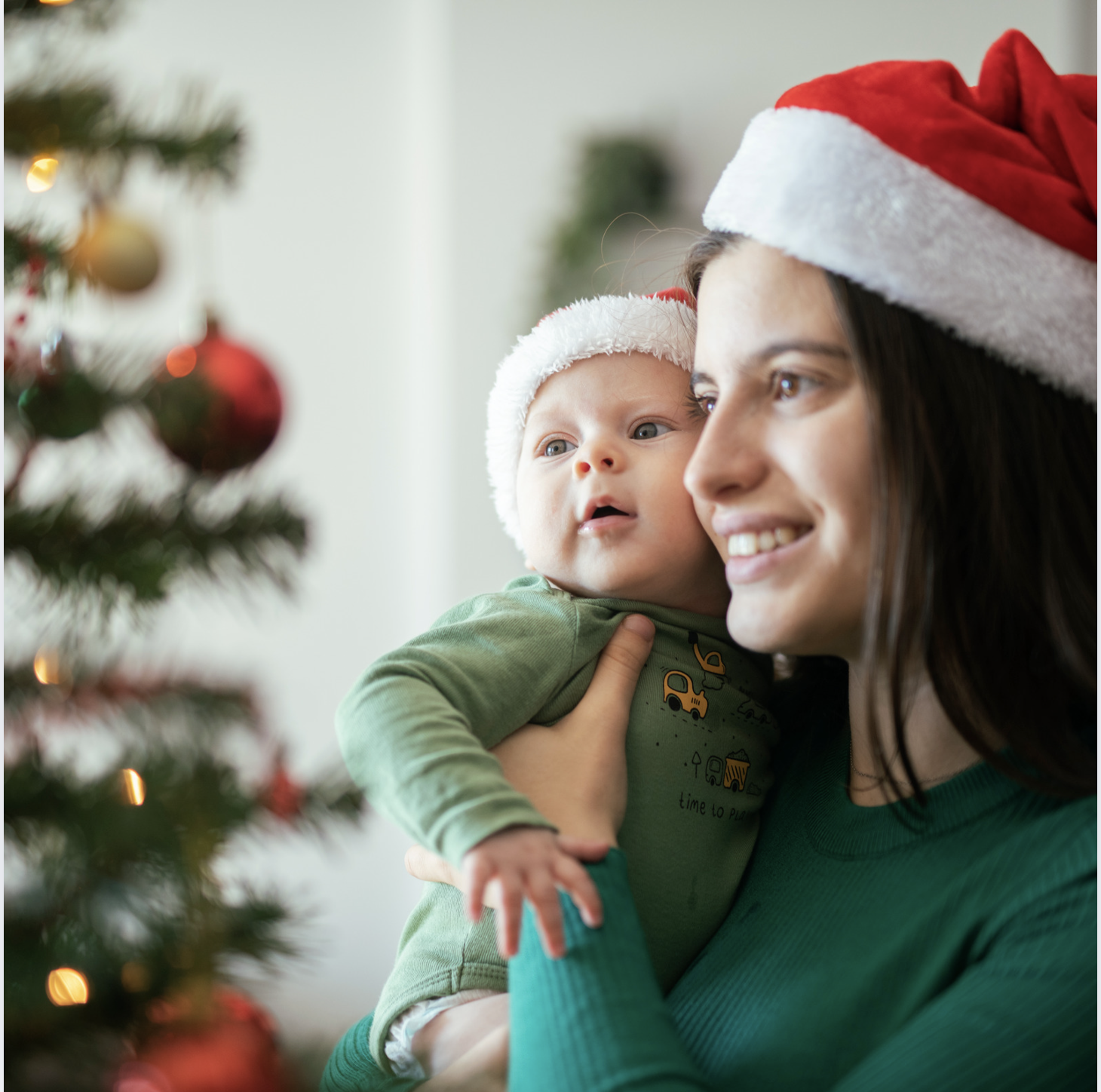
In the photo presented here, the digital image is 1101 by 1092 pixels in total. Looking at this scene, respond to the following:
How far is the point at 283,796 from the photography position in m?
0.63

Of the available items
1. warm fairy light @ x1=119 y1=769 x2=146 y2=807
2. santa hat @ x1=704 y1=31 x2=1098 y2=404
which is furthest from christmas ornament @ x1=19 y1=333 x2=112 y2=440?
santa hat @ x1=704 y1=31 x2=1098 y2=404

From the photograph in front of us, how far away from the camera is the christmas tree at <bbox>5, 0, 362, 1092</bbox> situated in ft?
1.73

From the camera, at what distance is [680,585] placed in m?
1.18

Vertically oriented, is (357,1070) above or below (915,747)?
below

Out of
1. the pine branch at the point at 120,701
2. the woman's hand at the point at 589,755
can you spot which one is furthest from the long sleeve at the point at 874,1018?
the pine branch at the point at 120,701

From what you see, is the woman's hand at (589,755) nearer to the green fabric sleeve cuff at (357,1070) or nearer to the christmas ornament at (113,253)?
the green fabric sleeve cuff at (357,1070)

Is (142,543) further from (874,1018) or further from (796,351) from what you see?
(874,1018)

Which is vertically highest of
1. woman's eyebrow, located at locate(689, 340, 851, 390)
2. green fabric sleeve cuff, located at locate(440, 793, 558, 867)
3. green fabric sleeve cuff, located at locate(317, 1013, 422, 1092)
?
woman's eyebrow, located at locate(689, 340, 851, 390)

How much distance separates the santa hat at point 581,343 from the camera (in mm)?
1217

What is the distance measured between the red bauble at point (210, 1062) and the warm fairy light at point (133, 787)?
126 mm

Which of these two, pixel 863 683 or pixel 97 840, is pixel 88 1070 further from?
pixel 863 683

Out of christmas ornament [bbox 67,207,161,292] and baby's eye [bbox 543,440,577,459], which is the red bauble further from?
baby's eye [bbox 543,440,577,459]

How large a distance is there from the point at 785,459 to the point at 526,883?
0.43 metres

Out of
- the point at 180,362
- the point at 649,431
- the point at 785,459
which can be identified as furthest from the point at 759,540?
the point at 180,362
